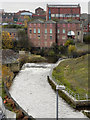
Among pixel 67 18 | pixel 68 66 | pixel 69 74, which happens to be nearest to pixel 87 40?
pixel 67 18

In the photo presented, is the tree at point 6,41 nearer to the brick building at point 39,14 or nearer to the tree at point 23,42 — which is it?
the tree at point 23,42

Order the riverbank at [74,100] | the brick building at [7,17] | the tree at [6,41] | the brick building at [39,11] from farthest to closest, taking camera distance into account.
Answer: the brick building at [39,11], the brick building at [7,17], the tree at [6,41], the riverbank at [74,100]

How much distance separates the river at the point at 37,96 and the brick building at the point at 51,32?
1646 centimetres

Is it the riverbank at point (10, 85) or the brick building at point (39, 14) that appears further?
the brick building at point (39, 14)

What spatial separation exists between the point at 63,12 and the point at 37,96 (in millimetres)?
38147

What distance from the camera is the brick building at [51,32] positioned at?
170 feet

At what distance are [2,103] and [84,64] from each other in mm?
15998

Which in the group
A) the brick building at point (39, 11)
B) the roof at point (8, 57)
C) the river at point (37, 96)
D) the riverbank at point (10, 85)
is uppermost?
the brick building at point (39, 11)

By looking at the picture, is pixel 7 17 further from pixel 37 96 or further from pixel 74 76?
pixel 37 96

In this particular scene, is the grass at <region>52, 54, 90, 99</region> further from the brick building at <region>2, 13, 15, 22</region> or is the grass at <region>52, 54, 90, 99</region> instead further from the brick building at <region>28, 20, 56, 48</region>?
the brick building at <region>2, 13, 15, 22</region>

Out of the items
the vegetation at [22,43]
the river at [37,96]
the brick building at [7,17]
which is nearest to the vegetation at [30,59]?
the river at [37,96]

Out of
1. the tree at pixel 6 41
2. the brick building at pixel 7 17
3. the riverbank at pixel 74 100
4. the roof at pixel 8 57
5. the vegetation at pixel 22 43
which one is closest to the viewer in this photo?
the riverbank at pixel 74 100

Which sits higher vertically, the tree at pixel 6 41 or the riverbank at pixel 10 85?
the tree at pixel 6 41

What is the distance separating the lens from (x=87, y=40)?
53938 millimetres
